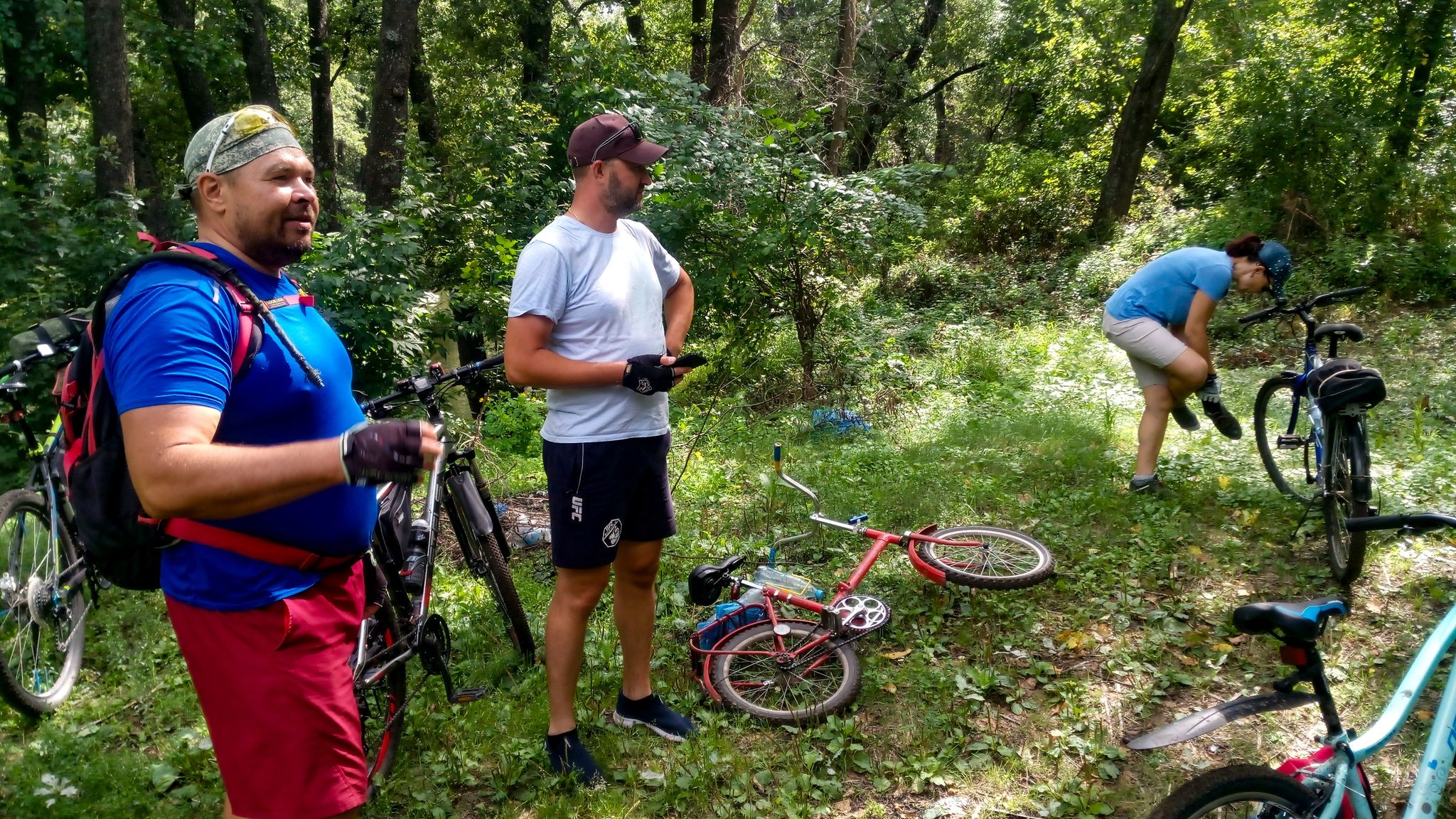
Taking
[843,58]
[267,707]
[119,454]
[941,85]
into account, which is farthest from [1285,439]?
[941,85]

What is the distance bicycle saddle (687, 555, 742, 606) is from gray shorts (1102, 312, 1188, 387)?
2828mm

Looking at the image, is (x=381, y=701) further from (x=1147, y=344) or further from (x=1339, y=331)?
(x=1339, y=331)

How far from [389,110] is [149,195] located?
2.71m

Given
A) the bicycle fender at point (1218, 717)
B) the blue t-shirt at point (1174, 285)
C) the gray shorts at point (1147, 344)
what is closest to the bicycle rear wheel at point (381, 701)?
the bicycle fender at point (1218, 717)

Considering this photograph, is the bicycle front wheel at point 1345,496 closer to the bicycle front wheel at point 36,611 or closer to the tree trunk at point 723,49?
the bicycle front wheel at point 36,611

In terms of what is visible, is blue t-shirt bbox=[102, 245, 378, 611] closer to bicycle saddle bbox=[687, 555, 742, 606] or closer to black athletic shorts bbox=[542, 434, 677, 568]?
black athletic shorts bbox=[542, 434, 677, 568]

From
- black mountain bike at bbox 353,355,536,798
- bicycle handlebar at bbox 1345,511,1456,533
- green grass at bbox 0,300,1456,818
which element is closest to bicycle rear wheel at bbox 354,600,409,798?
black mountain bike at bbox 353,355,536,798

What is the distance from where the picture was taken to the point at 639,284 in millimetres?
2836

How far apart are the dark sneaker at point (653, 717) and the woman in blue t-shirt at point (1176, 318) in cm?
326

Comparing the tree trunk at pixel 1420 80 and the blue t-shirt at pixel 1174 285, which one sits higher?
the tree trunk at pixel 1420 80

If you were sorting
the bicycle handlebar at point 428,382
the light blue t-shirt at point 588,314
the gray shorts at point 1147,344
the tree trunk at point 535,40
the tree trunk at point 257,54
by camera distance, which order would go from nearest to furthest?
the light blue t-shirt at point 588,314, the bicycle handlebar at point 428,382, the gray shorts at point 1147,344, the tree trunk at point 257,54, the tree trunk at point 535,40

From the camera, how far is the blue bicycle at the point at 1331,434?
144 inches

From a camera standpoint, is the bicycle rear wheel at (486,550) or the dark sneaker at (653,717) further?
the bicycle rear wheel at (486,550)

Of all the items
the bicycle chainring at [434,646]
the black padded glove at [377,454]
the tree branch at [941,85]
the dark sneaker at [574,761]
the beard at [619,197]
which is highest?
the tree branch at [941,85]
